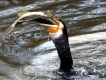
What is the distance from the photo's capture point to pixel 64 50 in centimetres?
273

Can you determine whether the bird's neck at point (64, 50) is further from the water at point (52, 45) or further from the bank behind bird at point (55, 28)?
the water at point (52, 45)

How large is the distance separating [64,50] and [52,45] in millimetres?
1058

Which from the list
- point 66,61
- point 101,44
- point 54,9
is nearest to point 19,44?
point 101,44

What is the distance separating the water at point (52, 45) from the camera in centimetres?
297

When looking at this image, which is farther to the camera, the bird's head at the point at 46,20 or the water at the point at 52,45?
the water at the point at 52,45

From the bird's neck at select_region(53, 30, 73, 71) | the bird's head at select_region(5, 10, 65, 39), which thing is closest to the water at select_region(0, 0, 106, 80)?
the bird's neck at select_region(53, 30, 73, 71)

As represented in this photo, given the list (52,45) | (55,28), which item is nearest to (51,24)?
(55,28)

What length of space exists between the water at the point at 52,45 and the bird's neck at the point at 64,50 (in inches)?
4.0

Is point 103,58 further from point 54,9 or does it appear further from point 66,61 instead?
point 54,9

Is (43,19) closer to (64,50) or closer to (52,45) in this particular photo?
(64,50)

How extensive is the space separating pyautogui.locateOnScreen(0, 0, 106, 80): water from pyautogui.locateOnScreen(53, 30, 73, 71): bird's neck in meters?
0.10

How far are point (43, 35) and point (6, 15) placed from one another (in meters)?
1.30

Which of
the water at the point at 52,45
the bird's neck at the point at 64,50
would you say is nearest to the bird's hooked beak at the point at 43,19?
the bird's neck at the point at 64,50

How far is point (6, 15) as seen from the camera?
17.2 ft
